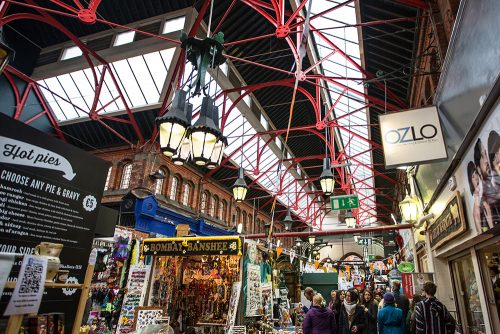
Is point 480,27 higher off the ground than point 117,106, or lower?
lower

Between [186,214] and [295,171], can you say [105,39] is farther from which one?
[295,171]

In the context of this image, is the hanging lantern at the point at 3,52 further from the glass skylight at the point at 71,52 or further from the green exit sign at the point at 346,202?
the glass skylight at the point at 71,52

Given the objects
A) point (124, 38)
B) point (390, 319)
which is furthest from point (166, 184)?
point (390, 319)

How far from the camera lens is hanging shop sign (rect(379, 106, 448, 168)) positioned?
4.83 metres

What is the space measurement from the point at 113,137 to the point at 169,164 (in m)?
2.94

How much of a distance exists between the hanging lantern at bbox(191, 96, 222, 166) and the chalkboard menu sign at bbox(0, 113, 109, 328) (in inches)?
42.5

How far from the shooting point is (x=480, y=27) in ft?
10.6

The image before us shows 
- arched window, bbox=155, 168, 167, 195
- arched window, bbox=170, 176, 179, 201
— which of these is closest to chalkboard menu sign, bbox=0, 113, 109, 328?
arched window, bbox=155, 168, 167, 195

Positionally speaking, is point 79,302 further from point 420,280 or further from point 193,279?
point 420,280

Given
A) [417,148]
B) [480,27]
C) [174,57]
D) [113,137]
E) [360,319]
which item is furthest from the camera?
[113,137]

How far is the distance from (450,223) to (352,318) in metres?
2.67

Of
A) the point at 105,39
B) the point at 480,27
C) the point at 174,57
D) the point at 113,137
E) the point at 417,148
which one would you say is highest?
the point at 105,39

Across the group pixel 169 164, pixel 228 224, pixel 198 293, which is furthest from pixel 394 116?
pixel 228 224

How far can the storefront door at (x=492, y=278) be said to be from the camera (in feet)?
13.9
